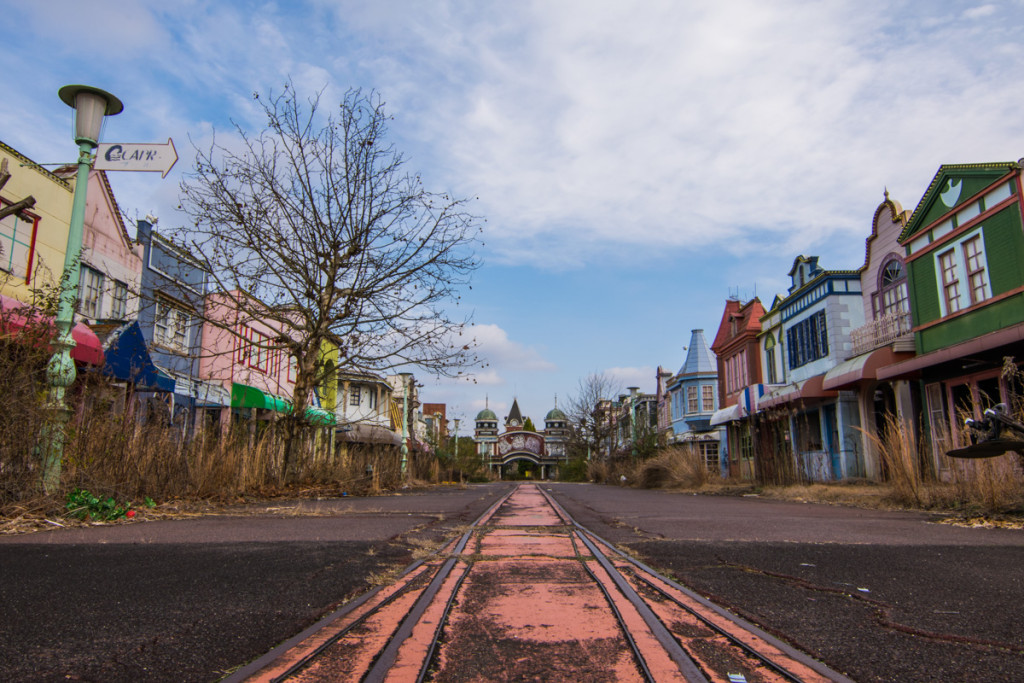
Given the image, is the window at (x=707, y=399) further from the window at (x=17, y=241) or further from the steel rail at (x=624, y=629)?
the steel rail at (x=624, y=629)

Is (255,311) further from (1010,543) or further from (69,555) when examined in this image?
(1010,543)

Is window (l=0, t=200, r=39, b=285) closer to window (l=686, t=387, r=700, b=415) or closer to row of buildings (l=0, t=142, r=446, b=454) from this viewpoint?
row of buildings (l=0, t=142, r=446, b=454)

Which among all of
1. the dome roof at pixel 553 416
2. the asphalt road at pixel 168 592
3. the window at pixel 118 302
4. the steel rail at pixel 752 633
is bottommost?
the steel rail at pixel 752 633

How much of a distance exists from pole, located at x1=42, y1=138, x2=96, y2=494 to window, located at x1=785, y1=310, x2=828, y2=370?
20991 mm

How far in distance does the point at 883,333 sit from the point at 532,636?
18.9m

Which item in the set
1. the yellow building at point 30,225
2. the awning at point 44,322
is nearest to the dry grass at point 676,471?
the awning at point 44,322

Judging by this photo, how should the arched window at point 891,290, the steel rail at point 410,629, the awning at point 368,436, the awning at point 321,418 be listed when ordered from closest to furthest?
the steel rail at point 410,629, the awning at point 321,418, the arched window at point 891,290, the awning at point 368,436

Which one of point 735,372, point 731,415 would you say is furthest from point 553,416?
point 731,415

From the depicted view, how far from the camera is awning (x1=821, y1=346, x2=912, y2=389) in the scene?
58.8 ft

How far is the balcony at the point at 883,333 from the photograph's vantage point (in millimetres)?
18156

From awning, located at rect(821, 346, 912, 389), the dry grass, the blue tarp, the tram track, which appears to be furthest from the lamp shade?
the dry grass

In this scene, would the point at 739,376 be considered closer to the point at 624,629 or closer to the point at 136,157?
the point at 136,157

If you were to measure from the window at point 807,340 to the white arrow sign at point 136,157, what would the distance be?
20179 millimetres

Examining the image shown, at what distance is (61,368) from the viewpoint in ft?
25.6
